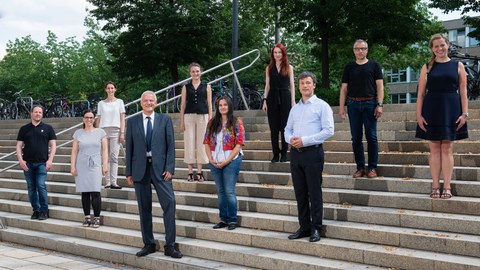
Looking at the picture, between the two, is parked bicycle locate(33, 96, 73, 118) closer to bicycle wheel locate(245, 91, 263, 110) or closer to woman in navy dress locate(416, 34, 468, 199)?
bicycle wheel locate(245, 91, 263, 110)

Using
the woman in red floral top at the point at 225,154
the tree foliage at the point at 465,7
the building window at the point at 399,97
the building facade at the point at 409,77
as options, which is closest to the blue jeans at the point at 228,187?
the woman in red floral top at the point at 225,154

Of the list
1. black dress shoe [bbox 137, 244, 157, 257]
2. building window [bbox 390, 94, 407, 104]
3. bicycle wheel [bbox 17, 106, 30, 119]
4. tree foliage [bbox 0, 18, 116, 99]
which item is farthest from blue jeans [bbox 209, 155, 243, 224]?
building window [bbox 390, 94, 407, 104]

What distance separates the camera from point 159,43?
25.8 m

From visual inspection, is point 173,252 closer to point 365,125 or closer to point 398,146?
point 365,125

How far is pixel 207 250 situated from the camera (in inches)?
275

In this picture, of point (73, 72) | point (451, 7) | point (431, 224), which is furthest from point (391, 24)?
point (73, 72)

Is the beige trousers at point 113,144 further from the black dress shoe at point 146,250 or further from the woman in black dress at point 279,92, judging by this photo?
the black dress shoe at point 146,250

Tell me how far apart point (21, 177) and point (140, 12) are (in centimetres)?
1501

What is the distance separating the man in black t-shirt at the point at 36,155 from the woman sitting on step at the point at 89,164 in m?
1.05

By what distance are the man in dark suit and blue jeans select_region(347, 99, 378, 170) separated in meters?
2.37

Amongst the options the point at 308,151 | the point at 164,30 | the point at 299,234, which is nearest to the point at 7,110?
the point at 164,30

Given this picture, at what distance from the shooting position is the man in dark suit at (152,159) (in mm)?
6918

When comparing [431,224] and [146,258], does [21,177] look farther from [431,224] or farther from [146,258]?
[431,224]

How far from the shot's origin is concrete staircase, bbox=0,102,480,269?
19.7ft
